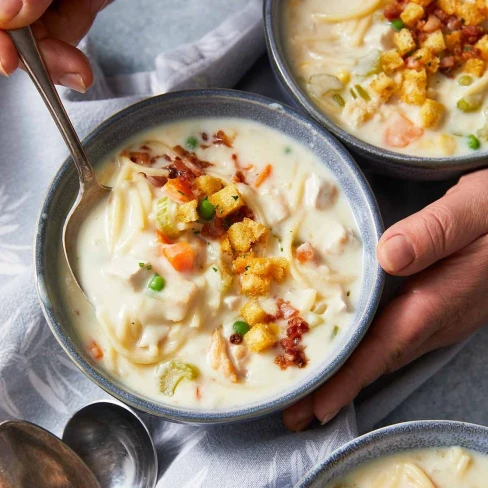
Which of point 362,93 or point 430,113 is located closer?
point 430,113

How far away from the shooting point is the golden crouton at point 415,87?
4.01 meters

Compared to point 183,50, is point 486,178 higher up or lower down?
lower down

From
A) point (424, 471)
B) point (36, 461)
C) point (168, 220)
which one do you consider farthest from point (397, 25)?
point (36, 461)

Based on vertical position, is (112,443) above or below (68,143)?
below

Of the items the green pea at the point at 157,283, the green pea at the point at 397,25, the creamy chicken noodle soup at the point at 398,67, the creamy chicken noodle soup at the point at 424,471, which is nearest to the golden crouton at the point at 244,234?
the green pea at the point at 157,283

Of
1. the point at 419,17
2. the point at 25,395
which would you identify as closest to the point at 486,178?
the point at 419,17

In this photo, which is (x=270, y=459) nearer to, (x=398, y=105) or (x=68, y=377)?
(x=68, y=377)

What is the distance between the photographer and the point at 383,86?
4.02 m

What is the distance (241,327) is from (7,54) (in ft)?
5.03

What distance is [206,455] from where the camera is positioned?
146 inches

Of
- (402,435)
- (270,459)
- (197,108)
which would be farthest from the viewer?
(197,108)

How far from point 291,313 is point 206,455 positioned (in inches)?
32.5

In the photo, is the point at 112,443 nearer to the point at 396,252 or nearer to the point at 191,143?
the point at 191,143

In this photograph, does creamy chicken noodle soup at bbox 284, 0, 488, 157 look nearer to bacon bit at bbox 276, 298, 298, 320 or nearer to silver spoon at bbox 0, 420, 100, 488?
bacon bit at bbox 276, 298, 298, 320
